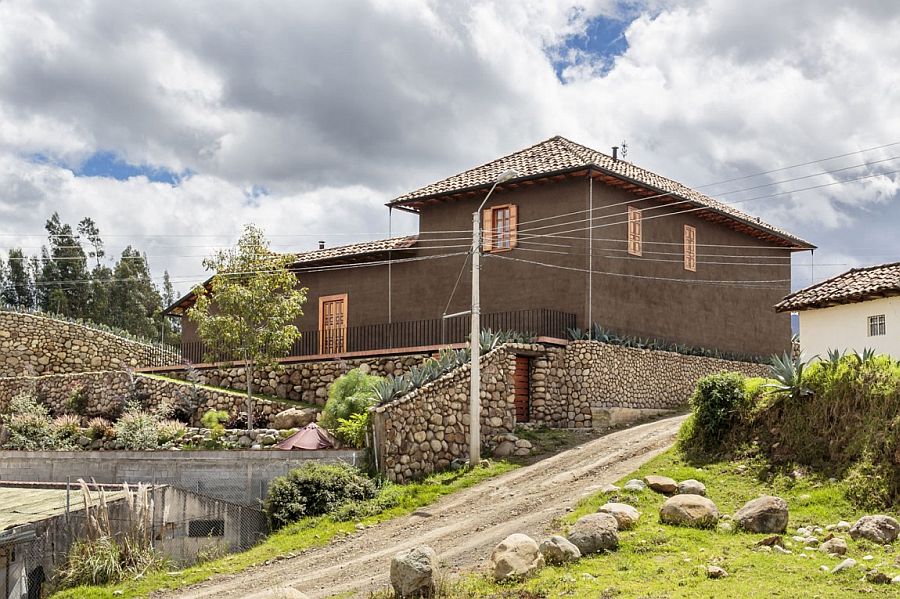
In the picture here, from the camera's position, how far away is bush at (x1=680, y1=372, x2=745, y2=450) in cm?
2088

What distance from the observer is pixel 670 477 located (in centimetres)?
1948

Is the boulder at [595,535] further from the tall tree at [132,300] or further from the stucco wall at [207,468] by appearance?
the tall tree at [132,300]

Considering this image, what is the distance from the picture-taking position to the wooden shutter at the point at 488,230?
3003 centimetres

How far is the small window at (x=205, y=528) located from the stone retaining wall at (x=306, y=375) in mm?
9221

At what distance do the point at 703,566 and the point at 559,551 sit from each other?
2119mm

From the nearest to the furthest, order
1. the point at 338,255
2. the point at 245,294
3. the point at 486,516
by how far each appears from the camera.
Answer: the point at 486,516, the point at 245,294, the point at 338,255

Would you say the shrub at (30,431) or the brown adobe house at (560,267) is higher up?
the brown adobe house at (560,267)

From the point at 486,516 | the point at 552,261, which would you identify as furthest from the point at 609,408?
the point at 486,516

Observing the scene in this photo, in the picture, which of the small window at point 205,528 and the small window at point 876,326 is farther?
the small window at point 876,326

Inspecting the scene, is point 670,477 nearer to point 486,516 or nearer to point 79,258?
point 486,516

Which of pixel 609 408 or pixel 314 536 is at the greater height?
pixel 609 408

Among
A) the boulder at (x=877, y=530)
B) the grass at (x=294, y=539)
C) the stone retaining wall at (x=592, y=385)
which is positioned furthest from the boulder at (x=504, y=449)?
the boulder at (x=877, y=530)

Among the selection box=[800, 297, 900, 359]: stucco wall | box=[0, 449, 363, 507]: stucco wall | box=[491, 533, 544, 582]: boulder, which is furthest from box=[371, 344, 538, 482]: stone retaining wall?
box=[800, 297, 900, 359]: stucco wall

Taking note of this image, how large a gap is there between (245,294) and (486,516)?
11.2m
